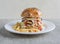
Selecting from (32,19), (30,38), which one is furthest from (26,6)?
(30,38)

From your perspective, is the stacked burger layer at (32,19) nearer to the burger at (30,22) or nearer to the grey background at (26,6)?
the burger at (30,22)

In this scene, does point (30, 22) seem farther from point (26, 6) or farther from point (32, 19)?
point (26, 6)

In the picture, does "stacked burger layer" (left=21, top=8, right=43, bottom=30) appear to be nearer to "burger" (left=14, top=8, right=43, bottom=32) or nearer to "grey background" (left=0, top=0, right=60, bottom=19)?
"burger" (left=14, top=8, right=43, bottom=32)

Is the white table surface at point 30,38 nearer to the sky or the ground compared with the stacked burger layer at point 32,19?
nearer to the ground

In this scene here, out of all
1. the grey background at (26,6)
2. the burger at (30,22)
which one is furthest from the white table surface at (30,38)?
the grey background at (26,6)

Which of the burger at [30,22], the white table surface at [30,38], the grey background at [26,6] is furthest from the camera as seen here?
the grey background at [26,6]

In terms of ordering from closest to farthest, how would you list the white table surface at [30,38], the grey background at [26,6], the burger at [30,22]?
the white table surface at [30,38] < the burger at [30,22] < the grey background at [26,6]

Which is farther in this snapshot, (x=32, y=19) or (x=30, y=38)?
(x=32, y=19)

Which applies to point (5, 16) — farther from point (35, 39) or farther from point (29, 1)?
point (35, 39)

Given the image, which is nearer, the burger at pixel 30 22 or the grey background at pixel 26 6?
the burger at pixel 30 22
